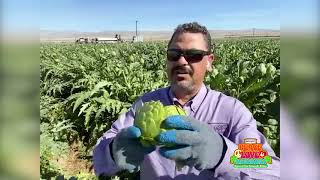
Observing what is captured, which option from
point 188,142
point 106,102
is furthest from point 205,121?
point 106,102

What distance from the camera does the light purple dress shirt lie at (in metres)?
0.83

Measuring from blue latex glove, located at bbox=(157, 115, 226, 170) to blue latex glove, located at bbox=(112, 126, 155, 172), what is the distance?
0.05m

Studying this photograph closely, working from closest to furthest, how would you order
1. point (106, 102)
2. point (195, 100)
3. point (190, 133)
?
point (190, 133) → point (195, 100) → point (106, 102)

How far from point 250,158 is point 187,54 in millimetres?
249

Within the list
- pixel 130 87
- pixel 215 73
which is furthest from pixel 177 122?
pixel 130 87

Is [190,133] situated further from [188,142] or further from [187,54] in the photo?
[187,54]

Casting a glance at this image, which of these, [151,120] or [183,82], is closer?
[151,120]

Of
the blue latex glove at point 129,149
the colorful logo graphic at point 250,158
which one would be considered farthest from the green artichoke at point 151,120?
the colorful logo graphic at point 250,158

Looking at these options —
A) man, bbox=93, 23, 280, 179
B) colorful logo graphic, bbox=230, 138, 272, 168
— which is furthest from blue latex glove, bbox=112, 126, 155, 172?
colorful logo graphic, bbox=230, 138, 272, 168

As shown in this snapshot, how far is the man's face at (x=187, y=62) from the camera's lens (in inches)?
33.4

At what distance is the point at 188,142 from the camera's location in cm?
66

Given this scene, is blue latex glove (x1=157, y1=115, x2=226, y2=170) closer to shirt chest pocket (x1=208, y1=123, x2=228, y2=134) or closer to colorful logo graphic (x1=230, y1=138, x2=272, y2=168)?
colorful logo graphic (x1=230, y1=138, x2=272, y2=168)
